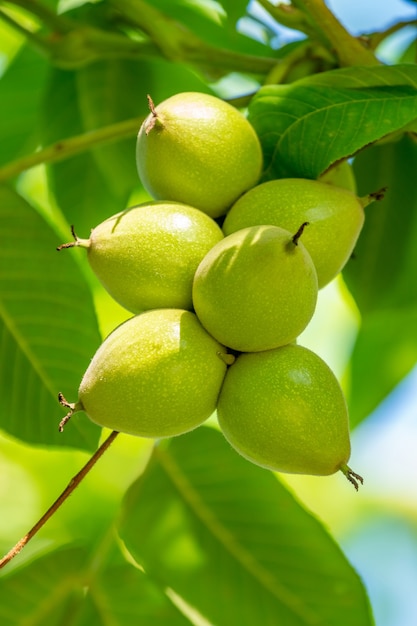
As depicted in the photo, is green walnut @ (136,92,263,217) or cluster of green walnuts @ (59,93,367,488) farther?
green walnut @ (136,92,263,217)

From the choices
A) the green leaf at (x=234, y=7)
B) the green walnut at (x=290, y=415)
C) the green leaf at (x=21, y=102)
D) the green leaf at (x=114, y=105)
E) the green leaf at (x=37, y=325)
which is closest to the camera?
the green walnut at (x=290, y=415)

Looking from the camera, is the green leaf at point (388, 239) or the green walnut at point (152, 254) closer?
the green walnut at point (152, 254)

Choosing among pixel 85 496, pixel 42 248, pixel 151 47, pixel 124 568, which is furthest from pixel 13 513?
pixel 151 47

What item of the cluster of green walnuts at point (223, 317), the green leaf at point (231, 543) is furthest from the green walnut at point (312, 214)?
the green leaf at point (231, 543)

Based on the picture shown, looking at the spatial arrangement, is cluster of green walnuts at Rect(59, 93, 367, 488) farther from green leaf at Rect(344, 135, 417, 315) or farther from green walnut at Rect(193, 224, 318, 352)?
green leaf at Rect(344, 135, 417, 315)

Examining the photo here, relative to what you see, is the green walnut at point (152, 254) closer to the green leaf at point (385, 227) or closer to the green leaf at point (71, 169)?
the green leaf at point (385, 227)

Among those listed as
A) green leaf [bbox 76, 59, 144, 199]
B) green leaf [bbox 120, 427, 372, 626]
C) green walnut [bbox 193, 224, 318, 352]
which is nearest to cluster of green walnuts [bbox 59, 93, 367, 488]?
green walnut [bbox 193, 224, 318, 352]
